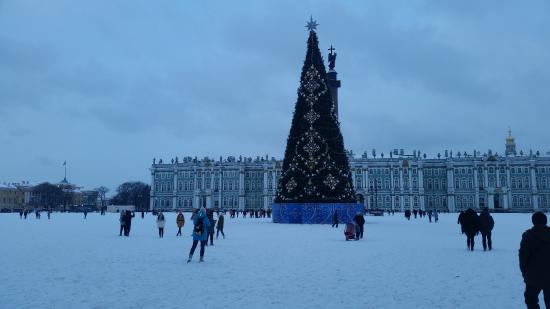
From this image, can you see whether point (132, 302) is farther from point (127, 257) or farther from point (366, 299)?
point (127, 257)

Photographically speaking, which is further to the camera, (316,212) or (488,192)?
(488,192)

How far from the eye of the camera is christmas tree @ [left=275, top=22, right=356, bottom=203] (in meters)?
31.2

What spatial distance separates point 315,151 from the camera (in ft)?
104

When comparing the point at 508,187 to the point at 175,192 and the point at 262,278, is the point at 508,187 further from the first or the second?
the point at 262,278

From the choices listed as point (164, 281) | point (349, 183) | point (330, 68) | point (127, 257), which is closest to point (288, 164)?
point (349, 183)

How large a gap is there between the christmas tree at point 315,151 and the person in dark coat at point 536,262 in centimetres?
2590

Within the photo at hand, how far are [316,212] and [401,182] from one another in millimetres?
59604

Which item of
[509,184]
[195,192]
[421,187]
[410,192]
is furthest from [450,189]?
[195,192]

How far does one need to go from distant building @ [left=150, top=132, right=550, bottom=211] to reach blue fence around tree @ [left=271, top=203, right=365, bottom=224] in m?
51.2

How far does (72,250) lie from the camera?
1388cm

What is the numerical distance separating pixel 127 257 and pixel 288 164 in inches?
823

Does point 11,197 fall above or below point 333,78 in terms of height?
below

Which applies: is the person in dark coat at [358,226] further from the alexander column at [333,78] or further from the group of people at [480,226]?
the alexander column at [333,78]

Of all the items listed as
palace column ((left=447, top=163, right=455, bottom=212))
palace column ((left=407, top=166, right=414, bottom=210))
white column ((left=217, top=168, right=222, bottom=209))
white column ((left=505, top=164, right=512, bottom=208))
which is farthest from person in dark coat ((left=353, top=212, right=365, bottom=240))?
white column ((left=217, top=168, right=222, bottom=209))
